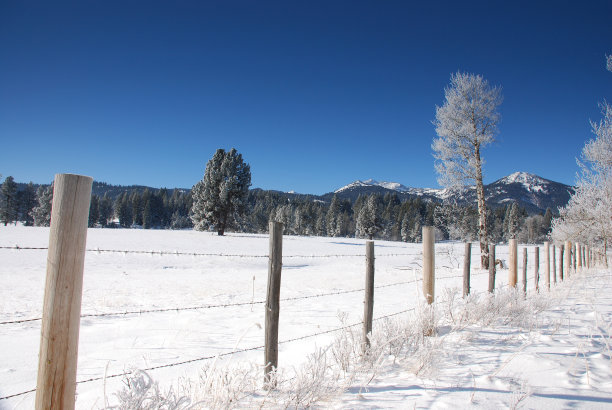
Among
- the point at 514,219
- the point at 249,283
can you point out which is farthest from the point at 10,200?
the point at 514,219

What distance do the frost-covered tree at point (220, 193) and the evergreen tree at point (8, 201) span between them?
143 feet

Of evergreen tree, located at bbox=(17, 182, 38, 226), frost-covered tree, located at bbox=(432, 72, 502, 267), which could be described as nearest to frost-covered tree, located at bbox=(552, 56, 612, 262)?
frost-covered tree, located at bbox=(432, 72, 502, 267)

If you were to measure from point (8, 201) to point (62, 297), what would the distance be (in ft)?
230

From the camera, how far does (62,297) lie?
182cm

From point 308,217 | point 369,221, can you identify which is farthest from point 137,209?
point 369,221

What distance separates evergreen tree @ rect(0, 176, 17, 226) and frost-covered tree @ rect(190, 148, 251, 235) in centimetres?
4372

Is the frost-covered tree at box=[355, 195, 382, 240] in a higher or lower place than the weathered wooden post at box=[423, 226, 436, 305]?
higher

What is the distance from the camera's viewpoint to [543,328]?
4.56m

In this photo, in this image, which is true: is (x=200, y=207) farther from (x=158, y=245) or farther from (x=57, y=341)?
(x=57, y=341)

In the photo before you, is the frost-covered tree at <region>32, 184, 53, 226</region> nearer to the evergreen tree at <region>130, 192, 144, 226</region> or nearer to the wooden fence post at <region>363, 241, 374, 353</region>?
the evergreen tree at <region>130, 192, 144, 226</region>

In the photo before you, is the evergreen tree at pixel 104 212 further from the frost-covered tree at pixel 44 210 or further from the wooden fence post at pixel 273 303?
the wooden fence post at pixel 273 303

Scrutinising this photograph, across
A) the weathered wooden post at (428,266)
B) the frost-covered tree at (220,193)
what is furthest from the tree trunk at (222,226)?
the weathered wooden post at (428,266)

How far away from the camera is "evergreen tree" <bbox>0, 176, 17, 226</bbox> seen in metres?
52.7

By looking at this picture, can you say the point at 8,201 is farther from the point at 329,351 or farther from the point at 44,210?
the point at 329,351
